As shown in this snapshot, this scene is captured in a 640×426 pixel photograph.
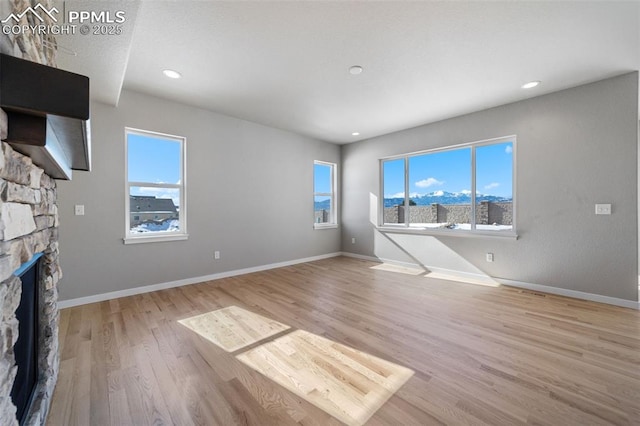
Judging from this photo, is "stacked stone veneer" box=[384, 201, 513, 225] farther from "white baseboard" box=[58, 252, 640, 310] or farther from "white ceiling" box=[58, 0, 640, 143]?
"white ceiling" box=[58, 0, 640, 143]

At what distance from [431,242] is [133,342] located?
430 cm

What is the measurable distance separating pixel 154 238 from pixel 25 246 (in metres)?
2.66

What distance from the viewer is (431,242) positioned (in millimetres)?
4551

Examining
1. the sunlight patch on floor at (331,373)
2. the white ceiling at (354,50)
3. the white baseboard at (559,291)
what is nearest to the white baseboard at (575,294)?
the white baseboard at (559,291)

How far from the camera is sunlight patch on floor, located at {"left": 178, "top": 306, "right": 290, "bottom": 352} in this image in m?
2.20

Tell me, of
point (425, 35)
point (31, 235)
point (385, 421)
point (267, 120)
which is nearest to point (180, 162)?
point (267, 120)

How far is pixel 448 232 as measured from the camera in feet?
14.2

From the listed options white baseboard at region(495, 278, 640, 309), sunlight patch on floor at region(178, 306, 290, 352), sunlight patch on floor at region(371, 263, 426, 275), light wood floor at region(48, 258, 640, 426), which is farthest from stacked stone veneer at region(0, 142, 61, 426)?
white baseboard at region(495, 278, 640, 309)

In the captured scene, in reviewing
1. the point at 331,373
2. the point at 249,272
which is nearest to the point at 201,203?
the point at 249,272

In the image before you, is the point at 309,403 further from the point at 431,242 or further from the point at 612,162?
the point at 612,162

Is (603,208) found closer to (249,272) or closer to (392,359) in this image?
(392,359)

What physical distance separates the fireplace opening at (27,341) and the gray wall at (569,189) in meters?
4.73

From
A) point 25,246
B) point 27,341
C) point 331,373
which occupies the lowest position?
point 331,373

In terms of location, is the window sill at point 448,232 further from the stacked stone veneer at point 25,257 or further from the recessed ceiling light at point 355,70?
the stacked stone veneer at point 25,257
